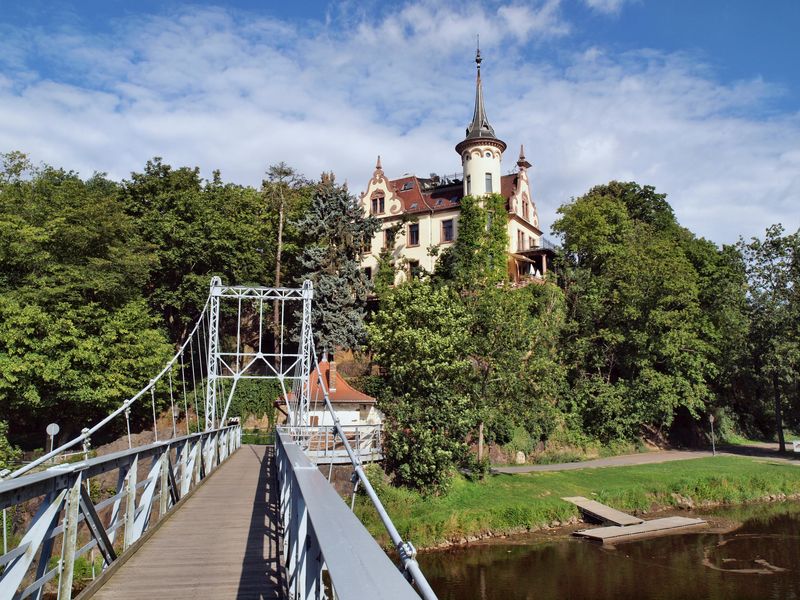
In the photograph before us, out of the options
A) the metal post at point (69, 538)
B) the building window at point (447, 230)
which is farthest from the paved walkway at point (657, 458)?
the metal post at point (69, 538)

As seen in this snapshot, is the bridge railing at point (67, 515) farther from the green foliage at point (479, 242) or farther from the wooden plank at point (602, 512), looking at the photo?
the green foliage at point (479, 242)

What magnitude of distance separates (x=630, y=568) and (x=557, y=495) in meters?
5.42

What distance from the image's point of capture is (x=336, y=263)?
3341 cm

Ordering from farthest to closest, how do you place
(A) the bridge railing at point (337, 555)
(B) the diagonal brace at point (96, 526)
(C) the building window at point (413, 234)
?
(C) the building window at point (413, 234) → (B) the diagonal brace at point (96, 526) → (A) the bridge railing at point (337, 555)

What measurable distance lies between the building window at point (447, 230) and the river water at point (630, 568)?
72.7 feet

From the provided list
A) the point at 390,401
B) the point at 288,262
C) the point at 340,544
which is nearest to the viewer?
the point at 340,544

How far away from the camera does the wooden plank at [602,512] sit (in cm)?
2066

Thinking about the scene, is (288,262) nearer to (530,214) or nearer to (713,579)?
(530,214)

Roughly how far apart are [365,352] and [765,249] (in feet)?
73.9

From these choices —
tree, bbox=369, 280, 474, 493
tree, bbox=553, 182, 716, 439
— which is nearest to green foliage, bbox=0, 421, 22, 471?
tree, bbox=369, 280, 474, 493

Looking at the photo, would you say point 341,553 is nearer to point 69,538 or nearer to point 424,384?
point 69,538

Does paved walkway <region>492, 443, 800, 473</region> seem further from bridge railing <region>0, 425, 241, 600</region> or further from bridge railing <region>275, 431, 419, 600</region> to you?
bridge railing <region>275, 431, 419, 600</region>

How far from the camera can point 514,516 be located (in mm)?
20312

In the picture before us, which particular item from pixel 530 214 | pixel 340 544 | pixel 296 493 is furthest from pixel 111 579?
pixel 530 214
